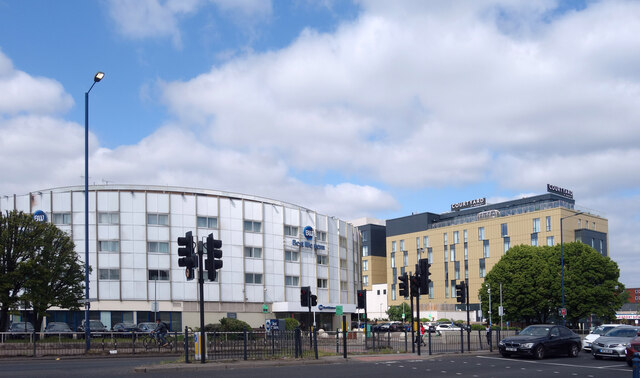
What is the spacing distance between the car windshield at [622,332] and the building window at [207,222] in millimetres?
43723

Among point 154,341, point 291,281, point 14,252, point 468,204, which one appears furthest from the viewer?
point 468,204

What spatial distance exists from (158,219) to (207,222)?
189 inches

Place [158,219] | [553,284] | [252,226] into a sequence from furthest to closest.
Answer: [553,284]
[252,226]
[158,219]

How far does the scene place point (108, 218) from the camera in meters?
61.7

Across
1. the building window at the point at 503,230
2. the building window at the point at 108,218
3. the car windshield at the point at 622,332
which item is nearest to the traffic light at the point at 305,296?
the car windshield at the point at 622,332

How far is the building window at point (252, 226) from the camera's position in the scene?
67113 millimetres

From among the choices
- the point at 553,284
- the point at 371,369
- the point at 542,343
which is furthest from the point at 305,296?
the point at 553,284

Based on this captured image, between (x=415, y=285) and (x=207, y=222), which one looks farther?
(x=207, y=222)

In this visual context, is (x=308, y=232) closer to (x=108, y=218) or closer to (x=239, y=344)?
(x=108, y=218)

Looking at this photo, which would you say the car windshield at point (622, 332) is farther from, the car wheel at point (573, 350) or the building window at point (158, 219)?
the building window at point (158, 219)

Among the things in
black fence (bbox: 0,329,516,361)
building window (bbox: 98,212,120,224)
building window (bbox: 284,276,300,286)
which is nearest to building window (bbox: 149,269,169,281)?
building window (bbox: 98,212,120,224)

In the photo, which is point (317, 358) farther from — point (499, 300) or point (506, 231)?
point (506, 231)

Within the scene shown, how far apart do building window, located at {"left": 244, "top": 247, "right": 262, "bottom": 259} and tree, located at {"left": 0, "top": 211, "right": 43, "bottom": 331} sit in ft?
85.7

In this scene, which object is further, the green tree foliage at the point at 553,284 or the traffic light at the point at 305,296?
the green tree foliage at the point at 553,284
